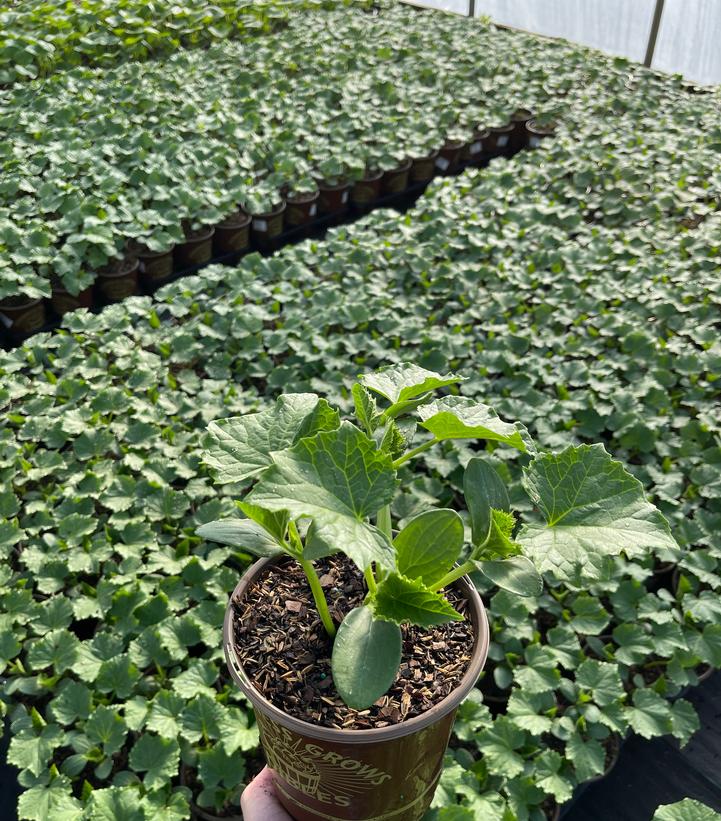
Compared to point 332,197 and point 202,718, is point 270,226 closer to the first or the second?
point 332,197

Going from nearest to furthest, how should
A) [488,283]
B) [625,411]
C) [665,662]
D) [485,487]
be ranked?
[485,487] → [665,662] → [625,411] → [488,283]

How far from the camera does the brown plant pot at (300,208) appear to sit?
15.2ft

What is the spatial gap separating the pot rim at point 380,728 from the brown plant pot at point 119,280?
3104 mm

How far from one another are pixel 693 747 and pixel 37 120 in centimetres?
520

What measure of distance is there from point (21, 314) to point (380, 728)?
3.31m

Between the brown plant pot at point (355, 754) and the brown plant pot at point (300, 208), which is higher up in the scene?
the brown plant pot at point (355, 754)

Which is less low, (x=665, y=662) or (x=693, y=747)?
(x=665, y=662)

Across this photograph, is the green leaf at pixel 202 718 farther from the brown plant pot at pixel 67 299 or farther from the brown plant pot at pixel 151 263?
the brown plant pot at pixel 151 263

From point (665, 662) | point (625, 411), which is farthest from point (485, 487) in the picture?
point (625, 411)

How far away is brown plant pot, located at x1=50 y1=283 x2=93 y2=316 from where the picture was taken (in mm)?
3785

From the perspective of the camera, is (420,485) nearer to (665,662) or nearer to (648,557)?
(648,557)

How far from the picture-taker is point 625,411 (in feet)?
9.36

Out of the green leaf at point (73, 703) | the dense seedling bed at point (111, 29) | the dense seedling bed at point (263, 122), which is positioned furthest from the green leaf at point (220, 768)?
the dense seedling bed at point (111, 29)

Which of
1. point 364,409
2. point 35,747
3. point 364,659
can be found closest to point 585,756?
point 364,659
